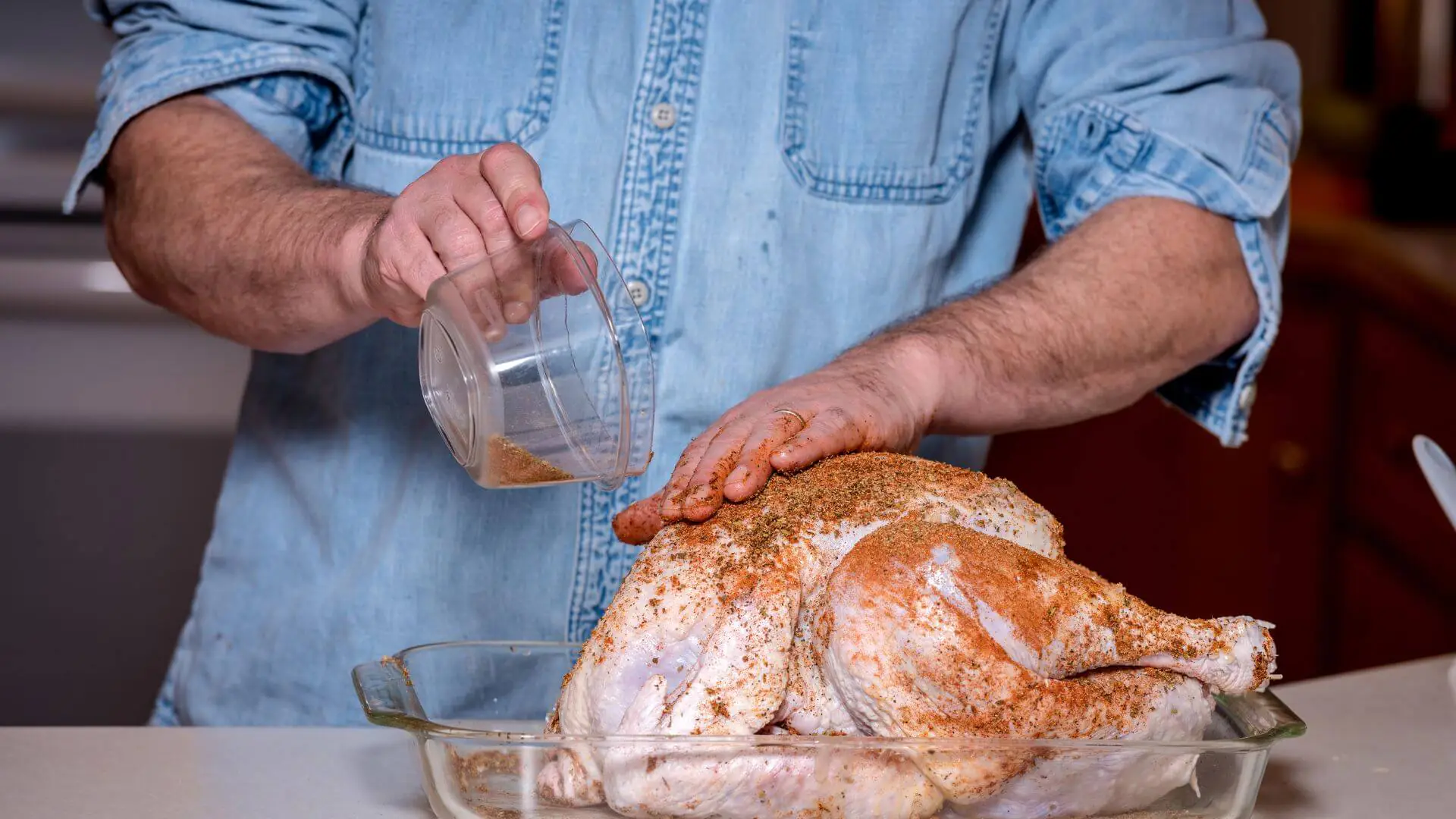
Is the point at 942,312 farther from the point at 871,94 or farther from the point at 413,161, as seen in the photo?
the point at 413,161

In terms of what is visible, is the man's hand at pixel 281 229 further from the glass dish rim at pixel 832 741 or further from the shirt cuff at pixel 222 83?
the glass dish rim at pixel 832 741

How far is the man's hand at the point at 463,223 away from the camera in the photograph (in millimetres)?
791

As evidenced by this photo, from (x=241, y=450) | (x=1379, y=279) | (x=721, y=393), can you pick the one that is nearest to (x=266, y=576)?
(x=241, y=450)

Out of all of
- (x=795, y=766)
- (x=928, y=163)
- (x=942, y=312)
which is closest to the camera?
(x=795, y=766)

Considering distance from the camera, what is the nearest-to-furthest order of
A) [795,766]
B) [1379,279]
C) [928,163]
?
[795,766]
[928,163]
[1379,279]

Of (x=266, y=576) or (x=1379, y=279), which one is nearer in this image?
(x=266, y=576)

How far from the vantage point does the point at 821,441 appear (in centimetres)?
88

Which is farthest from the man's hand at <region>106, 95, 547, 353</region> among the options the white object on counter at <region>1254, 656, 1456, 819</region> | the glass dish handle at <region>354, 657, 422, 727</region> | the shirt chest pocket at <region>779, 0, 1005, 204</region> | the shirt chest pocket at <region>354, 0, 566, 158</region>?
the white object on counter at <region>1254, 656, 1456, 819</region>

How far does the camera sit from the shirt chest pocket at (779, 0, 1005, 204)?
48.1 inches

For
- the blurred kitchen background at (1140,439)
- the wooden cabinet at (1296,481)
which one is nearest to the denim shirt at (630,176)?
the blurred kitchen background at (1140,439)

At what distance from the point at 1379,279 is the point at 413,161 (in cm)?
184

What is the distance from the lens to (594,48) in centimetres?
121

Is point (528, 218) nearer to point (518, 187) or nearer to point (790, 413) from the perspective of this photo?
point (518, 187)

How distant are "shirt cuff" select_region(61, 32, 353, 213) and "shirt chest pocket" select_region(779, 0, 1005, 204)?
0.41m
